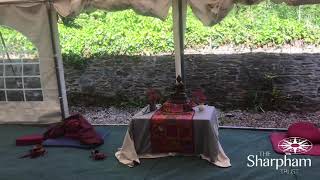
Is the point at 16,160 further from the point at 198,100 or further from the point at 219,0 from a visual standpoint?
the point at 219,0

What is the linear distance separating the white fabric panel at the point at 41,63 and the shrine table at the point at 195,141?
5.75ft

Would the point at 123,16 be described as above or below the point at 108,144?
above

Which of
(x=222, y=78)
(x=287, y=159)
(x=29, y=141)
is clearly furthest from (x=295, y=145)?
(x=29, y=141)

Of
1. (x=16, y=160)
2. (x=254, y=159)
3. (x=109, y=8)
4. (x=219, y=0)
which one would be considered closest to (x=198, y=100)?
(x=254, y=159)

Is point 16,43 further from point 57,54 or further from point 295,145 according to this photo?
point 295,145

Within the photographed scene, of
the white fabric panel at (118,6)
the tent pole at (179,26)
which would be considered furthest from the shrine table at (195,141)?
the white fabric panel at (118,6)

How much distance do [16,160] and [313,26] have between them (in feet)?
15.0

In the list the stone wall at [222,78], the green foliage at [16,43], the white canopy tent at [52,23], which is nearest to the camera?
the white canopy tent at [52,23]

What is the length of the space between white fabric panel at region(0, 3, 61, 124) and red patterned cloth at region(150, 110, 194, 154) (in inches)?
80.3

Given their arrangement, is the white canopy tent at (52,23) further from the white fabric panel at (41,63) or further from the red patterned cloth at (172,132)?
the red patterned cloth at (172,132)

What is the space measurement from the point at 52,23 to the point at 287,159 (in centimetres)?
358

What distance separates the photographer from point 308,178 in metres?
3.58

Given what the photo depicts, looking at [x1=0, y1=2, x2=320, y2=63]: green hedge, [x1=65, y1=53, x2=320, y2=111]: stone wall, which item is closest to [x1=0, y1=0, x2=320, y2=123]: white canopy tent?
[x1=0, y1=2, x2=320, y2=63]: green hedge

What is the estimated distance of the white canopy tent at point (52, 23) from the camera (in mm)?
4797
